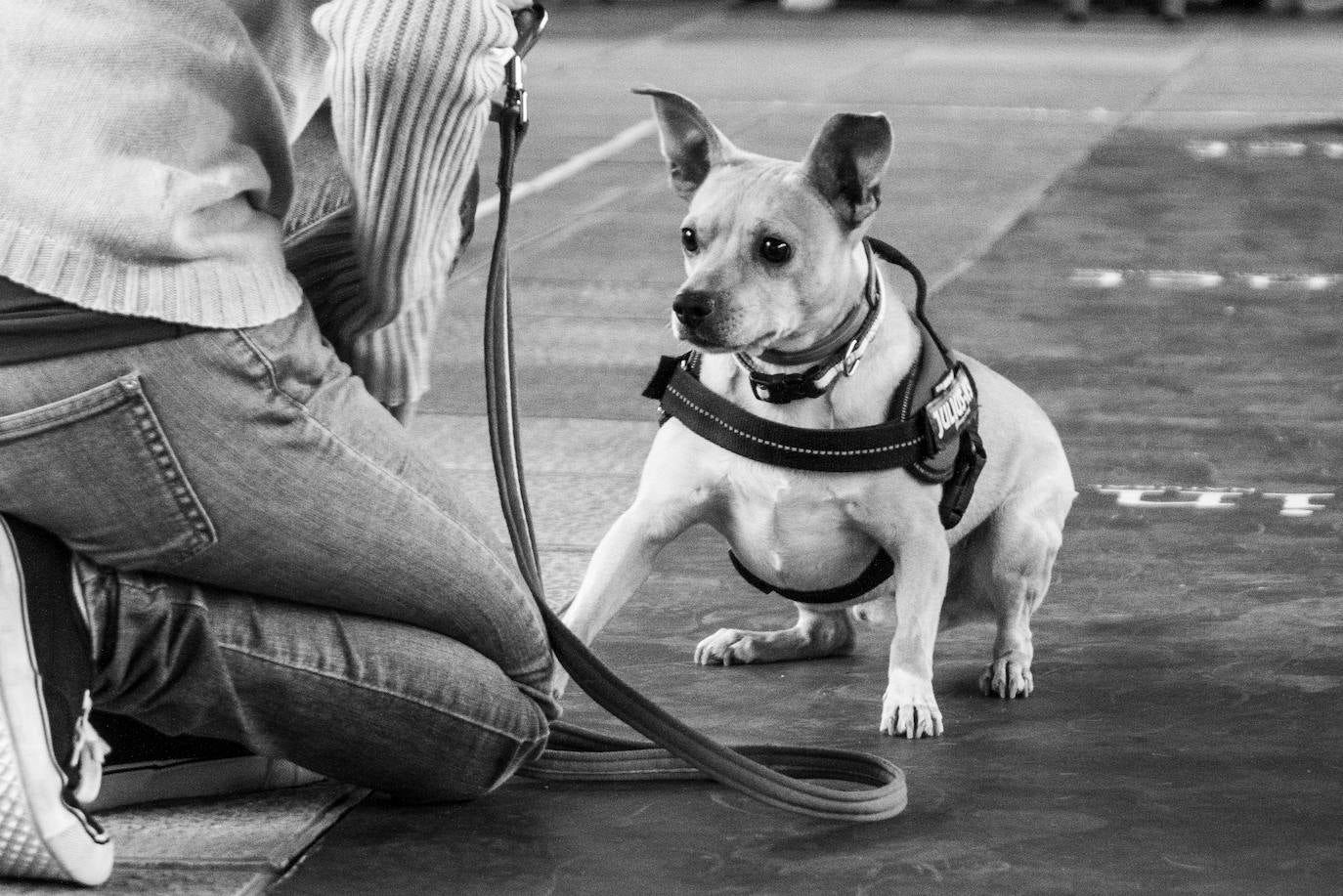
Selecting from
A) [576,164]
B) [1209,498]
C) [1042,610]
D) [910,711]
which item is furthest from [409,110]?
[576,164]

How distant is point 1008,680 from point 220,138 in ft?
5.85

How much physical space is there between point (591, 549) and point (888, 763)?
1.66 meters

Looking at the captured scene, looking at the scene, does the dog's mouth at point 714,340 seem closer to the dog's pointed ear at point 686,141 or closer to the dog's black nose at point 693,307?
the dog's black nose at point 693,307

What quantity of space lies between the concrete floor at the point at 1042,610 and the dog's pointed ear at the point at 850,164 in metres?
0.87

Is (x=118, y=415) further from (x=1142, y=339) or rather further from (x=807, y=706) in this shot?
(x=1142, y=339)

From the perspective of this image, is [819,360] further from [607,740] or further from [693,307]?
[607,740]

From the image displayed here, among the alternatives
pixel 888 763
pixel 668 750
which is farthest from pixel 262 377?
pixel 888 763

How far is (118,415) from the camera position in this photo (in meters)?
2.81

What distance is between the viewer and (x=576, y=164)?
37.0ft

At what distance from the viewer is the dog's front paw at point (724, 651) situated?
4137 mm

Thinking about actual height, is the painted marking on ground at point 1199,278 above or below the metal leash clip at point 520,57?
below

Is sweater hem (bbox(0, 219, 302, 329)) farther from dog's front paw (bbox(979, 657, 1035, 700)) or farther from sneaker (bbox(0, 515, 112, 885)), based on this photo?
dog's front paw (bbox(979, 657, 1035, 700))

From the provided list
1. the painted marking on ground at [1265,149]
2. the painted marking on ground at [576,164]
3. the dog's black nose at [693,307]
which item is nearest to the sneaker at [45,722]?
the dog's black nose at [693,307]

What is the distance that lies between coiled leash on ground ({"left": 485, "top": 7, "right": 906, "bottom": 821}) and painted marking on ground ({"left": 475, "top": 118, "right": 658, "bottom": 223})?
6.06 meters
